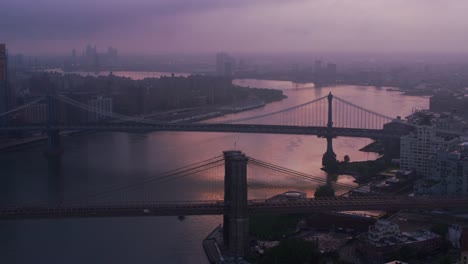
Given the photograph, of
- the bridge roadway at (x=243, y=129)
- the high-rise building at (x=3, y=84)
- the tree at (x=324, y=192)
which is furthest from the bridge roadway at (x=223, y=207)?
the high-rise building at (x=3, y=84)

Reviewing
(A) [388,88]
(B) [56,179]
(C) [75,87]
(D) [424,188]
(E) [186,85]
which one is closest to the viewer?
(D) [424,188]

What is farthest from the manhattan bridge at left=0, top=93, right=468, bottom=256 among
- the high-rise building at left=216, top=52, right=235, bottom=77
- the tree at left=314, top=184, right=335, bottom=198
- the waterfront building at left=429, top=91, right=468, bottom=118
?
the high-rise building at left=216, top=52, right=235, bottom=77

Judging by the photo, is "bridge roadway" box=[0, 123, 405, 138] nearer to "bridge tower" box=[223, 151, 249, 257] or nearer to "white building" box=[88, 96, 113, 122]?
"white building" box=[88, 96, 113, 122]

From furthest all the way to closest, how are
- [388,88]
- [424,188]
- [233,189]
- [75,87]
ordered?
[388,88]
[75,87]
[424,188]
[233,189]

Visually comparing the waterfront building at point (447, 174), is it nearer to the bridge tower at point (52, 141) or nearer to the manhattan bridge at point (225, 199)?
the manhattan bridge at point (225, 199)

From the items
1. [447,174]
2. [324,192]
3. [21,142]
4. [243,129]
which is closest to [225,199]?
[324,192]

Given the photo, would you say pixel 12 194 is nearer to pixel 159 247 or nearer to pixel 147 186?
pixel 147 186

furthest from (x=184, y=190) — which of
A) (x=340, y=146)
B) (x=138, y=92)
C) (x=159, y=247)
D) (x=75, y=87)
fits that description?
(x=75, y=87)

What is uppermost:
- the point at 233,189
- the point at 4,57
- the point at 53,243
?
the point at 4,57
